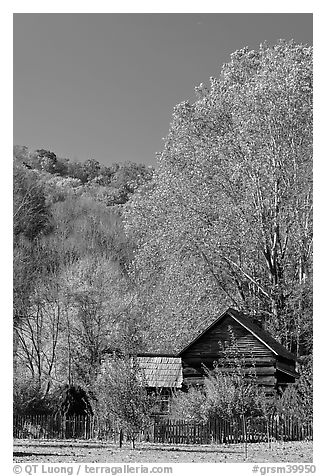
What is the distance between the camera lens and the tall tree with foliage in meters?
24.8

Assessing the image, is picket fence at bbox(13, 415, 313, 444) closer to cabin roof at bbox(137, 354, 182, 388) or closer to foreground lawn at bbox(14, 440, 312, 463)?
foreground lawn at bbox(14, 440, 312, 463)

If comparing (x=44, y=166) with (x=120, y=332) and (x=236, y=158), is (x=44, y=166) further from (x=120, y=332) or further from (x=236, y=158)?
(x=236, y=158)

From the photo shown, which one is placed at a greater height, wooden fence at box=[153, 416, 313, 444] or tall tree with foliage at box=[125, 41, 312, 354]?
tall tree with foliage at box=[125, 41, 312, 354]

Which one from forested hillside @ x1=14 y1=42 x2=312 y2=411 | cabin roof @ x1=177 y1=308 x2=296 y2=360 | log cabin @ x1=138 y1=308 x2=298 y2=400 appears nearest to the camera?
cabin roof @ x1=177 y1=308 x2=296 y2=360

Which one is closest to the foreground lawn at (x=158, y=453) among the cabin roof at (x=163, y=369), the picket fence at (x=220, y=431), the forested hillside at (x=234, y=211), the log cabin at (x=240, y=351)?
the picket fence at (x=220, y=431)

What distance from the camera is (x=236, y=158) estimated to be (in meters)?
26.1

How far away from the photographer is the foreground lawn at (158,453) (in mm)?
13977

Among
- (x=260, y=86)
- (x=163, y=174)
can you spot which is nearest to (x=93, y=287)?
(x=163, y=174)

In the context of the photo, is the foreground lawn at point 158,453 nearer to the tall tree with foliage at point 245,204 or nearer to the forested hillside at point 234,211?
the forested hillside at point 234,211

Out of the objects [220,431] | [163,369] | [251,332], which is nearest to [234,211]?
[251,332]

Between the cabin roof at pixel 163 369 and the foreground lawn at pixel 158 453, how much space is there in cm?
713

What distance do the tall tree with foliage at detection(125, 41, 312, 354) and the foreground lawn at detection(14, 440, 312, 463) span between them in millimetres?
8182

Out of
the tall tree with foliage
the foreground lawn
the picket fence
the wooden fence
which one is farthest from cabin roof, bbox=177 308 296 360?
the foreground lawn

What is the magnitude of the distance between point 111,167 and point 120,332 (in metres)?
28.9
